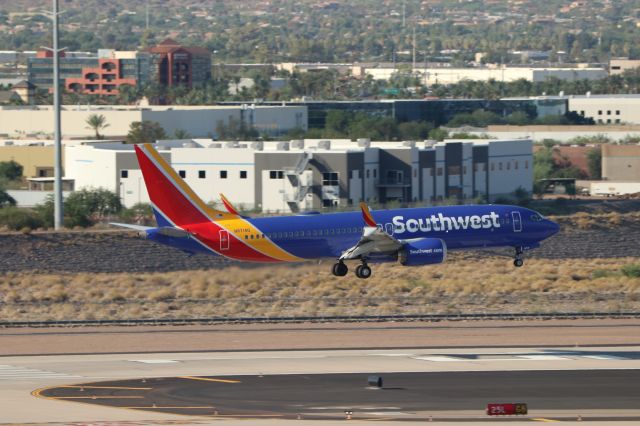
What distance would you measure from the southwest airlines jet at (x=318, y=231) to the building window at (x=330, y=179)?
2494 inches

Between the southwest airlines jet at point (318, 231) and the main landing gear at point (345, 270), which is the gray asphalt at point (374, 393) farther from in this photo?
the southwest airlines jet at point (318, 231)

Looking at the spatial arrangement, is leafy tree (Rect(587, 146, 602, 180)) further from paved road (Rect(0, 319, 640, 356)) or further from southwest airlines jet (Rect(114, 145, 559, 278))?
southwest airlines jet (Rect(114, 145, 559, 278))

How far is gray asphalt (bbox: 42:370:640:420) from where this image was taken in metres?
62.9

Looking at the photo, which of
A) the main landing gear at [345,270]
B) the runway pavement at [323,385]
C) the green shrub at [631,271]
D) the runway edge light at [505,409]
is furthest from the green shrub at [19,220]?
the runway edge light at [505,409]

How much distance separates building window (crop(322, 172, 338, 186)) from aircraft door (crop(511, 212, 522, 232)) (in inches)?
2464

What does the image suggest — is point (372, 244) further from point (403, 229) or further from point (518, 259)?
point (518, 259)

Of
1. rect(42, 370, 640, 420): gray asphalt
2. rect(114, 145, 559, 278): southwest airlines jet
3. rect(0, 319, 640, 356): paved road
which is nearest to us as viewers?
rect(42, 370, 640, 420): gray asphalt

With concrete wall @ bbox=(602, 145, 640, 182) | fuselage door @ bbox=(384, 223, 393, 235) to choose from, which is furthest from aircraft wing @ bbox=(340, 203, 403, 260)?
concrete wall @ bbox=(602, 145, 640, 182)

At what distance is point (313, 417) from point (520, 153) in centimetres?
A: 11161

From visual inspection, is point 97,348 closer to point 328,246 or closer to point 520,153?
point 328,246

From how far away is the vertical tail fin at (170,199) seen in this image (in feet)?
270

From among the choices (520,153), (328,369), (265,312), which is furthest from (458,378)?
(520,153)

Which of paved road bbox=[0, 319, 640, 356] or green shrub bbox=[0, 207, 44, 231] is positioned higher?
green shrub bbox=[0, 207, 44, 231]

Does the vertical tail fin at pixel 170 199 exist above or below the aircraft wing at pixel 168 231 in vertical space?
above
